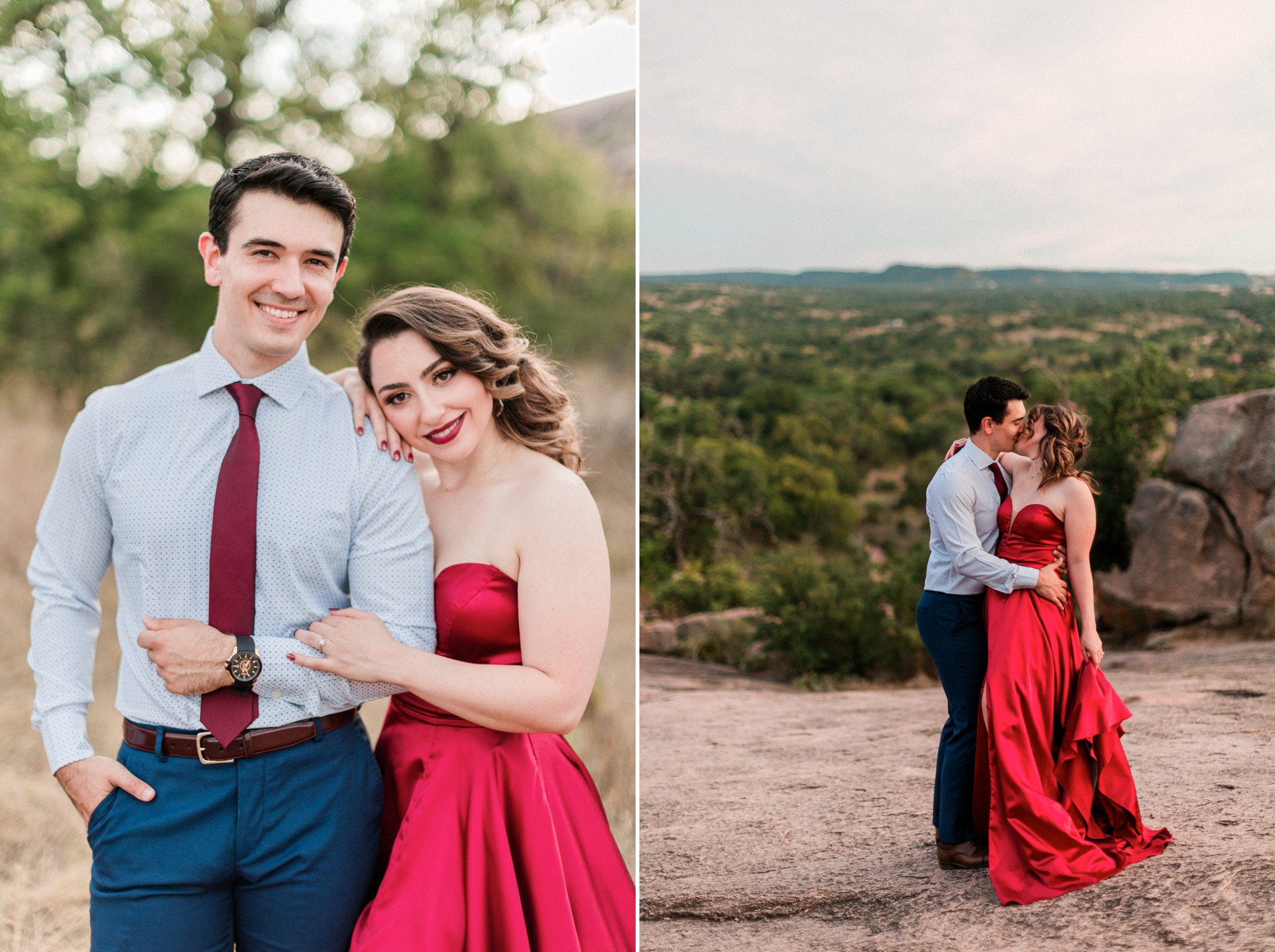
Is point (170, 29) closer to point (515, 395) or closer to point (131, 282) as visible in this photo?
point (131, 282)

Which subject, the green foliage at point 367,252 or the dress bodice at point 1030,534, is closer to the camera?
the dress bodice at point 1030,534

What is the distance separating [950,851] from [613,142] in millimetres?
9473

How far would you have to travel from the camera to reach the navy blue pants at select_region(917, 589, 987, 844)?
3.02 meters

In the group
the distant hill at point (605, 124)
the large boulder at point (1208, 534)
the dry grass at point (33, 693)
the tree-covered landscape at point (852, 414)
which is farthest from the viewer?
the distant hill at point (605, 124)

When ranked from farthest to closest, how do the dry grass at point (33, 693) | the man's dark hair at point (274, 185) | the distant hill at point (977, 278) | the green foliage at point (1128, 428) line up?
1. the green foliage at point (1128, 428)
2. the distant hill at point (977, 278)
3. the dry grass at point (33, 693)
4. the man's dark hair at point (274, 185)

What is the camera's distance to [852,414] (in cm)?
1073

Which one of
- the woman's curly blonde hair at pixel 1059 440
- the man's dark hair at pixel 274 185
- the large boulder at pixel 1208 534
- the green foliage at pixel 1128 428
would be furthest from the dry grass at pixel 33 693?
the green foliage at pixel 1128 428

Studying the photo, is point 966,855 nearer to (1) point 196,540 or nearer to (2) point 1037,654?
(2) point 1037,654

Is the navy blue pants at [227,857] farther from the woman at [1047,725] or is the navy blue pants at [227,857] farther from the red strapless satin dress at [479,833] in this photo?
the woman at [1047,725]

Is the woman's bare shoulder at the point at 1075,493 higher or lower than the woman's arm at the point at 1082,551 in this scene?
higher

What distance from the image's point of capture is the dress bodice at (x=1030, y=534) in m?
2.82

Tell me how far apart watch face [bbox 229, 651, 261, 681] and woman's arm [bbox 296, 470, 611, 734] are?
0.08 meters

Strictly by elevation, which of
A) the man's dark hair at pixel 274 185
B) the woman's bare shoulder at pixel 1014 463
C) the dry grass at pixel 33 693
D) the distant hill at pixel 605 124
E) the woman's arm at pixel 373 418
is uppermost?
the distant hill at pixel 605 124

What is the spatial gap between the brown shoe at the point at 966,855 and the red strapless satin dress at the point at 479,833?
4.87 ft
